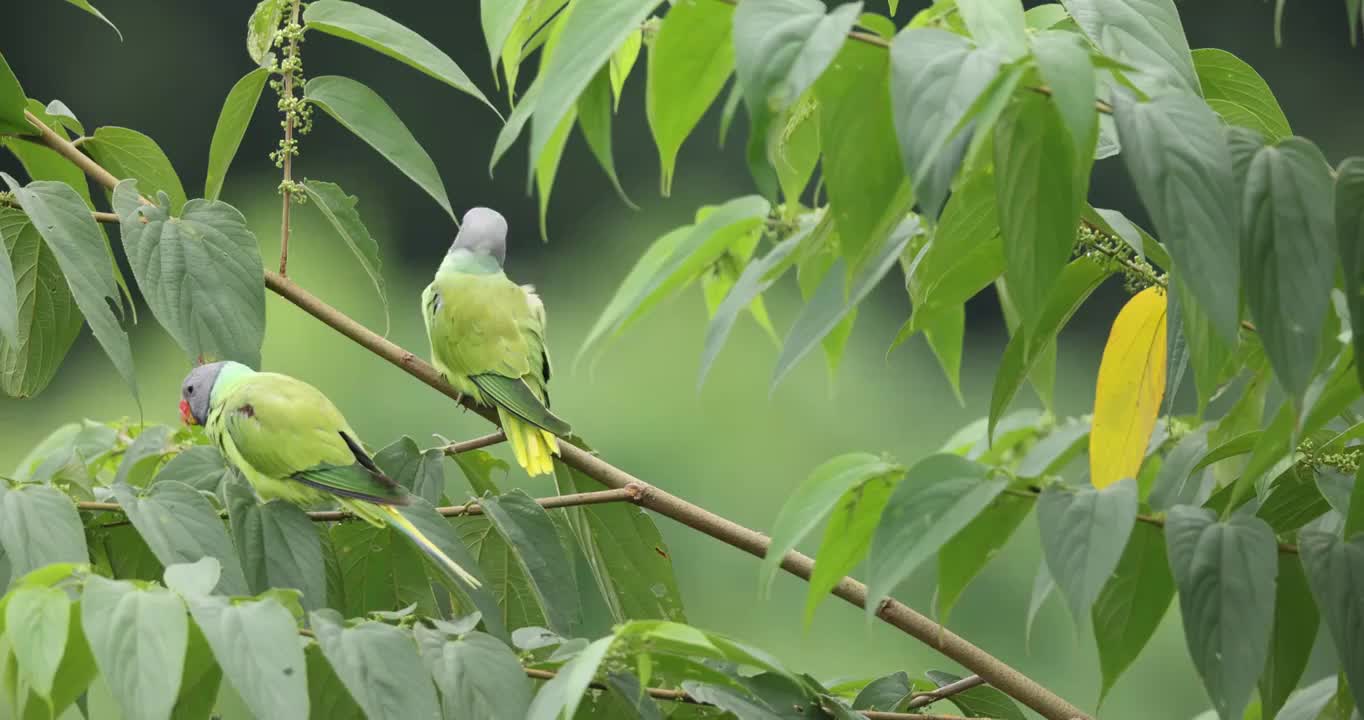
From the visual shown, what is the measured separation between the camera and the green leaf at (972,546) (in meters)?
0.43

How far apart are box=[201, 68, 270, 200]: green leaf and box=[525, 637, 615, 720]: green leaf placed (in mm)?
306

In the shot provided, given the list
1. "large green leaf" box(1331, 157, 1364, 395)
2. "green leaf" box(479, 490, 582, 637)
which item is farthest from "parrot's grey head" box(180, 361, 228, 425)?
"large green leaf" box(1331, 157, 1364, 395)

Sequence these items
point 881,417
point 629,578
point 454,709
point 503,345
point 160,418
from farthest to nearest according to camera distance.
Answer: point 881,417 < point 160,418 < point 503,345 < point 629,578 < point 454,709

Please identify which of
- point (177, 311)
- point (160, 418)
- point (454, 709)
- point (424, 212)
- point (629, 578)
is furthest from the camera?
point (424, 212)

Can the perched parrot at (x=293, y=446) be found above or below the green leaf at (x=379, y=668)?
below

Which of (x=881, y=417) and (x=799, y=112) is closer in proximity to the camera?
(x=799, y=112)

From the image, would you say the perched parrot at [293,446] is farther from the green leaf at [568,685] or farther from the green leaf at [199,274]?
the green leaf at [568,685]

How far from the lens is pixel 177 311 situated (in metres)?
0.54

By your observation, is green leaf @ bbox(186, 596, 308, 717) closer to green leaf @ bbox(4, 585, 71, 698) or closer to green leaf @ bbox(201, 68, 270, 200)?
green leaf @ bbox(4, 585, 71, 698)

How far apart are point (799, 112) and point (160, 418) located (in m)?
1.76

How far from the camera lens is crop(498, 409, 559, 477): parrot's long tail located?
Result: 698 mm

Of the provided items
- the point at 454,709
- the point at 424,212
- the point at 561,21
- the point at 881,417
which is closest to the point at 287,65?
the point at 561,21

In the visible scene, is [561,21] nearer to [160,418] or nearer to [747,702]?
[747,702]

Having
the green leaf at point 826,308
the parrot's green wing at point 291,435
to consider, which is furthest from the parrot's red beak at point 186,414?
the green leaf at point 826,308
